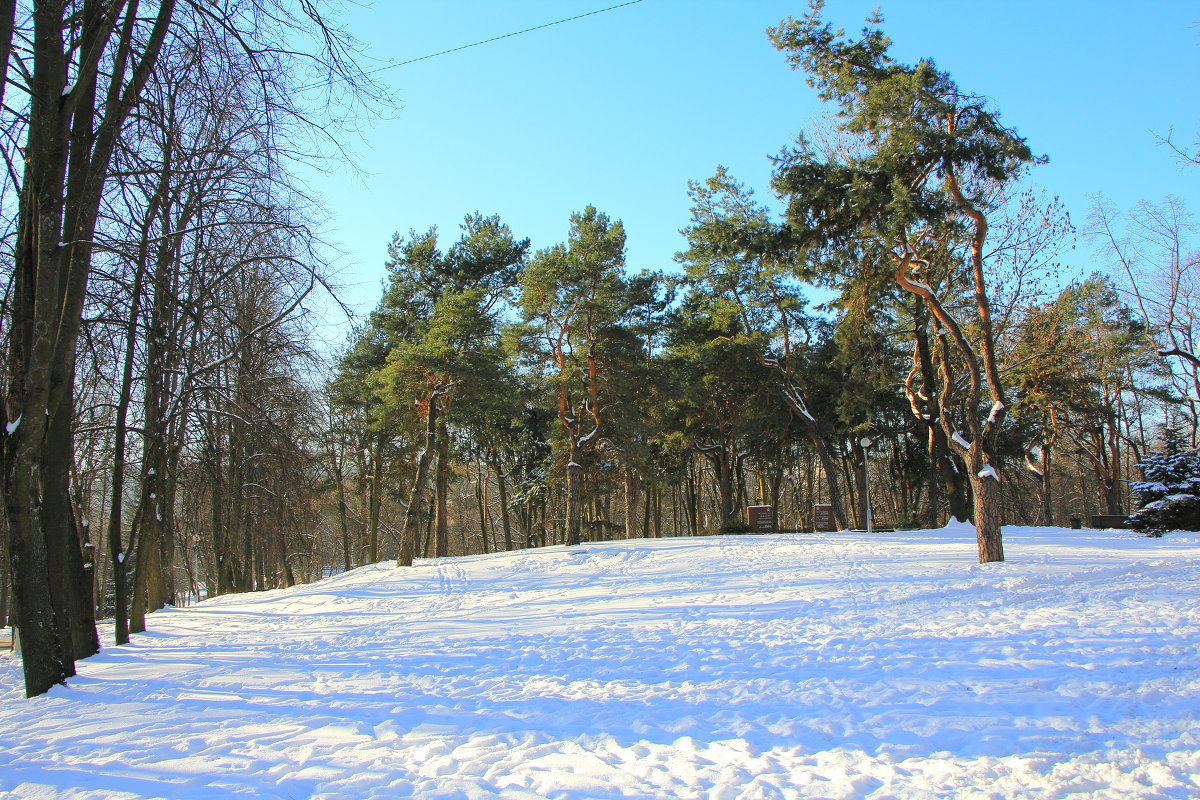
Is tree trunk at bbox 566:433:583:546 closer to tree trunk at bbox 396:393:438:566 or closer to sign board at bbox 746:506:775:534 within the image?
tree trunk at bbox 396:393:438:566

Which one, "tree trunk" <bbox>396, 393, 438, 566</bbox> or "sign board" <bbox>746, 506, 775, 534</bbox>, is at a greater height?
"tree trunk" <bbox>396, 393, 438, 566</bbox>

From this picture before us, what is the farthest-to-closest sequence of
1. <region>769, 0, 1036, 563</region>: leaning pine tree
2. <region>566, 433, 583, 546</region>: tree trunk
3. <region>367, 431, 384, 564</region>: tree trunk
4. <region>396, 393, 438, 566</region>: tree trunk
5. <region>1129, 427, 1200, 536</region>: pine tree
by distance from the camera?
<region>367, 431, 384, 564</region>: tree trunk, <region>566, 433, 583, 546</region>: tree trunk, <region>396, 393, 438, 566</region>: tree trunk, <region>1129, 427, 1200, 536</region>: pine tree, <region>769, 0, 1036, 563</region>: leaning pine tree

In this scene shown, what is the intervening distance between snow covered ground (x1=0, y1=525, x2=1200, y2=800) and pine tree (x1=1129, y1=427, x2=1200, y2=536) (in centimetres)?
763

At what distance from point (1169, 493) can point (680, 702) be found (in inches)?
754

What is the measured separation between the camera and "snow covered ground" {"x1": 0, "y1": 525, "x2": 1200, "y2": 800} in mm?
4094

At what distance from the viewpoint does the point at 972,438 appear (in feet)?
43.1

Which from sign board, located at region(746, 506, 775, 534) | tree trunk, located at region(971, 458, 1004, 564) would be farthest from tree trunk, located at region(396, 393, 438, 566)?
tree trunk, located at region(971, 458, 1004, 564)

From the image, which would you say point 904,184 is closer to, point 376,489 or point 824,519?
point 824,519

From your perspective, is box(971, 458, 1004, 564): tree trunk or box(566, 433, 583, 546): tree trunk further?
box(566, 433, 583, 546): tree trunk

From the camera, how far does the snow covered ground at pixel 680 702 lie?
4.09 m

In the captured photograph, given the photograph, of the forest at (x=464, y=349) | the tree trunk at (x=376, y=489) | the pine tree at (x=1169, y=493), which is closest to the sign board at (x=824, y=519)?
the forest at (x=464, y=349)

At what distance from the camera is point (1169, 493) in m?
18.5

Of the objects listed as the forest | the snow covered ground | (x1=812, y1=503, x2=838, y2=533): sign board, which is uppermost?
the forest

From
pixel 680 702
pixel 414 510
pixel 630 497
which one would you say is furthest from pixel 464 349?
pixel 680 702
